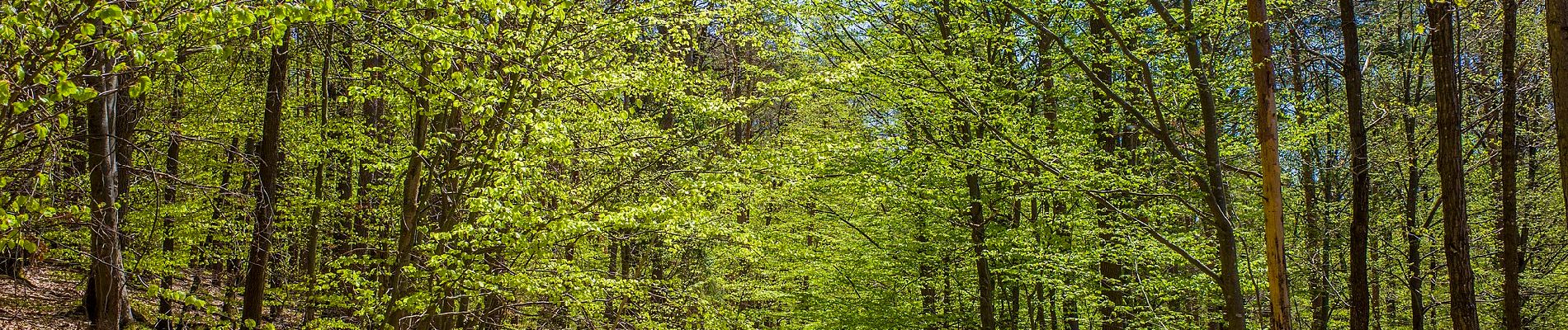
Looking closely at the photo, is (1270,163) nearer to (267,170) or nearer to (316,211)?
(267,170)

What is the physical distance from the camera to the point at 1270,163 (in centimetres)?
615

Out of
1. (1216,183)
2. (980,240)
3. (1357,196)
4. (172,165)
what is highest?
(1357,196)

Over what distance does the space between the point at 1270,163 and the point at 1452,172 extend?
2.91 metres

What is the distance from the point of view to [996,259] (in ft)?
40.0

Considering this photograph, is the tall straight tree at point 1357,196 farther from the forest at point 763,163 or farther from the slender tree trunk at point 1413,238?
the slender tree trunk at point 1413,238

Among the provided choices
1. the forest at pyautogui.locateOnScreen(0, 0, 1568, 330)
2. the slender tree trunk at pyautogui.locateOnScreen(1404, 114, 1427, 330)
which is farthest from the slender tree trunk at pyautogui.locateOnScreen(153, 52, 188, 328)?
the slender tree trunk at pyautogui.locateOnScreen(1404, 114, 1427, 330)

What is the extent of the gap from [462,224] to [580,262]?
227 inches

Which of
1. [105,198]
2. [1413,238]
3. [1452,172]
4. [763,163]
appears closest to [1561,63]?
[1452,172]

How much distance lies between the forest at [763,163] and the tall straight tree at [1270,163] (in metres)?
0.02

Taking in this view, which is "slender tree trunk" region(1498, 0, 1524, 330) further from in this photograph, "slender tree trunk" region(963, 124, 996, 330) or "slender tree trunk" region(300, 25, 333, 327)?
"slender tree trunk" region(300, 25, 333, 327)

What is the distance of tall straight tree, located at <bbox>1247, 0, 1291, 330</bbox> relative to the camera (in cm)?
607

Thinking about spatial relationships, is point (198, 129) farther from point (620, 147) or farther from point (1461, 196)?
point (1461, 196)

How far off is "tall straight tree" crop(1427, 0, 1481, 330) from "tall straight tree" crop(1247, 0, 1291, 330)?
2.54 m

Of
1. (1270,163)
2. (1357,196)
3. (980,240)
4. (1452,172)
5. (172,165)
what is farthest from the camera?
(980,240)
